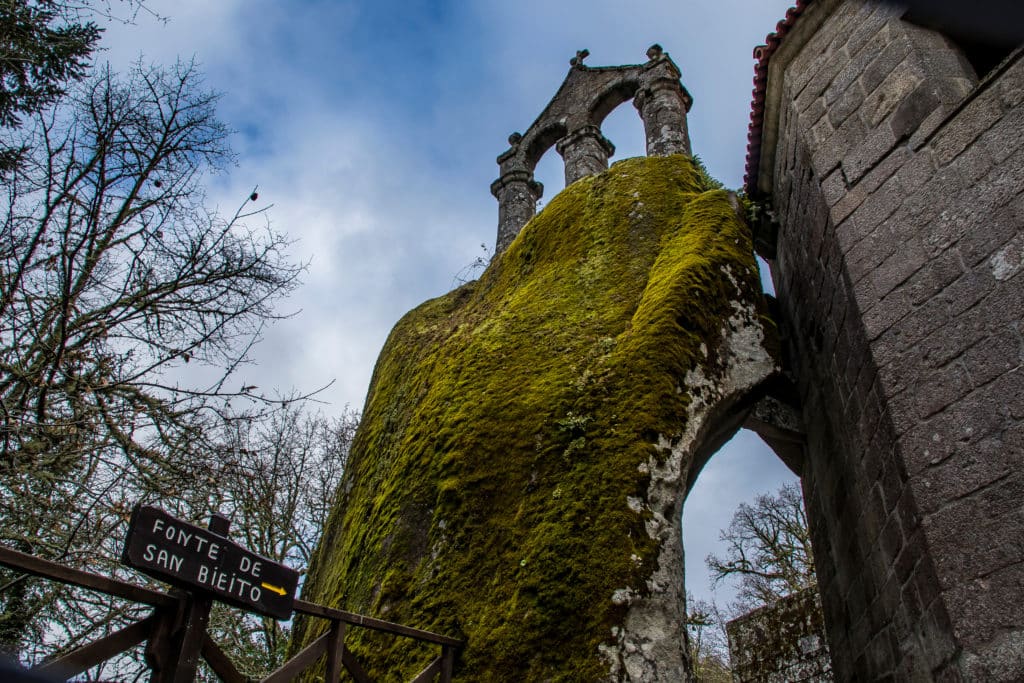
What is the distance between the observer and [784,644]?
5703 millimetres

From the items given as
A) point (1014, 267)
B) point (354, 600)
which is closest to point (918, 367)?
point (1014, 267)

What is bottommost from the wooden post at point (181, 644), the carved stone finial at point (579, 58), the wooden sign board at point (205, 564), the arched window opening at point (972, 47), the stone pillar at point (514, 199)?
the wooden post at point (181, 644)

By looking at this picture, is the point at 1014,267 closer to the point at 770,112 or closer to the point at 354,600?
the point at 770,112

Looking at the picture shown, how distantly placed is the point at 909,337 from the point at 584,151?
4.86 meters

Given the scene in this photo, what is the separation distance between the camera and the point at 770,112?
5.21m

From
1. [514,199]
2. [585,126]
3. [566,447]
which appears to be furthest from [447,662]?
[585,126]

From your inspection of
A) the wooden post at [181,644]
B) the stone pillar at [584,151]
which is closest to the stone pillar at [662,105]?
the stone pillar at [584,151]

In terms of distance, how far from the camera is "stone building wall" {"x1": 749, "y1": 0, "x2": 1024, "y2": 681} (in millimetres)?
2543

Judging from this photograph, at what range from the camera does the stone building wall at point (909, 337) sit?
2.54 meters

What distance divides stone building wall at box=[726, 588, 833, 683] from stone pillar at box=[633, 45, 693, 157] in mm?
4092

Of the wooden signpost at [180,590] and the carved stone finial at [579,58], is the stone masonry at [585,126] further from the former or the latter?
the wooden signpost at [180,590]

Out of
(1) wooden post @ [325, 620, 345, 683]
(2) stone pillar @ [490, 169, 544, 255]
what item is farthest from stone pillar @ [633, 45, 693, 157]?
(1) wooden post @ [325, 620, 345, 683]

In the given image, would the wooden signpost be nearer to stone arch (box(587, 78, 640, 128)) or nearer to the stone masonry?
the stone masonry

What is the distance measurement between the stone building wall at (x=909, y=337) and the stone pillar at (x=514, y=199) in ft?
11.2
